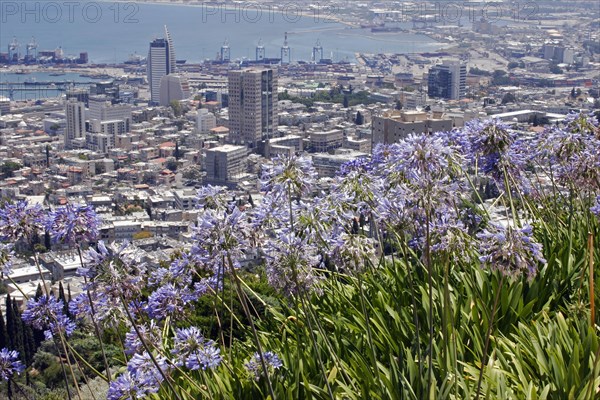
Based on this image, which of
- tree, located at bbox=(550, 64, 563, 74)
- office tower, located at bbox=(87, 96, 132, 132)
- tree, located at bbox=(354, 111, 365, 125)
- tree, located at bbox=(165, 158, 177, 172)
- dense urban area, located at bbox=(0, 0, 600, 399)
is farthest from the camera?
tree, located at bbox=(550, 64, 563, 74)

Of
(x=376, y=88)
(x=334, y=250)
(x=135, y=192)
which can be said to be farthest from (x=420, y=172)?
(x=376, y=88)

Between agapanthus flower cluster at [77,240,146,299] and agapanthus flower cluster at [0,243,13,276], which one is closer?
agapanthus flower cluster at [77,240,146,299]

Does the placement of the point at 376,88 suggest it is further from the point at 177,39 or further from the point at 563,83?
the point at 177,39

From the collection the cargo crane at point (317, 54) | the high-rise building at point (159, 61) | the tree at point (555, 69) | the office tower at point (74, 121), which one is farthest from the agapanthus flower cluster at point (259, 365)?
the cargo crane at point (317, 54)

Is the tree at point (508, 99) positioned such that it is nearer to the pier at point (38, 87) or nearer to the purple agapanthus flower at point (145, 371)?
the pier at point (38, 87)

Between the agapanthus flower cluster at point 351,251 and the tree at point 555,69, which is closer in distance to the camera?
the agapanthus flower cluster at point 351,251

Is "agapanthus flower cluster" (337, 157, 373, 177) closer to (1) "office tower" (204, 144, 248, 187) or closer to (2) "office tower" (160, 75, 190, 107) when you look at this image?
(1) "office tower" (204, 144, 248, 187)

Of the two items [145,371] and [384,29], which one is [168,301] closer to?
[145,371]

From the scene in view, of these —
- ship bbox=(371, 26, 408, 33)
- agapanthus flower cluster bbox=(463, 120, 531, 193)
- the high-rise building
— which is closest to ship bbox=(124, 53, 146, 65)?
the high-rise building

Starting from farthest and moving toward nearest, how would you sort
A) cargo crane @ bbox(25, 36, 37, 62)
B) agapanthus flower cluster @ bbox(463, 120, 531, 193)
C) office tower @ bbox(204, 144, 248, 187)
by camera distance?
cargo crane @ bbox(25, 36, 37, 62), office tower @ bbox(204, 144, 248, 187), agapanthus flower cluster @ bbox(463, 120, 531, 193)
